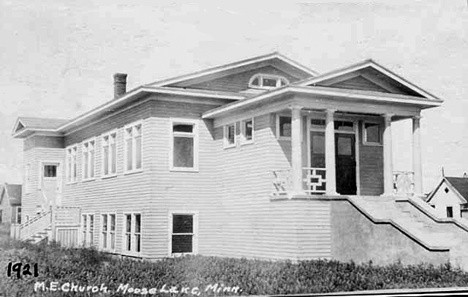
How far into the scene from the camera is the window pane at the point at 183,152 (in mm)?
19297

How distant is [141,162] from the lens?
63.1ft

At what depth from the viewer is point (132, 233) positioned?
19516mm

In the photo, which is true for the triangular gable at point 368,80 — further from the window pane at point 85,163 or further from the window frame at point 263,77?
the window pane at point 85,163

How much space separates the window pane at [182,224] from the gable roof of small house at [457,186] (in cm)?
704

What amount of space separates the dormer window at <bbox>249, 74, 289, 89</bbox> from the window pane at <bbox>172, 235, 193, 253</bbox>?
5200 mm

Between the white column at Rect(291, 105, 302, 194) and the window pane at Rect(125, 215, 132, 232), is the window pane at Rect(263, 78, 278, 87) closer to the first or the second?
the white column at Rect(291, 105, 302, 194)

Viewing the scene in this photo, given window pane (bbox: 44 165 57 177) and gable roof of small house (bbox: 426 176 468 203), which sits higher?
window pane (bbox: 44 165 57 177)

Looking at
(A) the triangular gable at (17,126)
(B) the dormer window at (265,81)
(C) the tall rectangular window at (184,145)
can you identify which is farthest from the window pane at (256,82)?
(A) the triangular gable at (17,126)

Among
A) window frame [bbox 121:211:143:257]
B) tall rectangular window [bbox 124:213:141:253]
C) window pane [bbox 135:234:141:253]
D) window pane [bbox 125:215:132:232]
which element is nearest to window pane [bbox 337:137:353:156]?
window frame [bbox 121:211:143:257]

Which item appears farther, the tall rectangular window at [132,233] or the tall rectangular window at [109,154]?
the tall rectangular window at [109,154]

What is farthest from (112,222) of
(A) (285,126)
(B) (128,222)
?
(A) (285,126)

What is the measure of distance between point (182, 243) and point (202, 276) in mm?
Result: 6226

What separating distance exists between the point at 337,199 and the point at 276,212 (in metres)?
1.63

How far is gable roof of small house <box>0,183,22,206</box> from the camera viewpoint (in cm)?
1211
